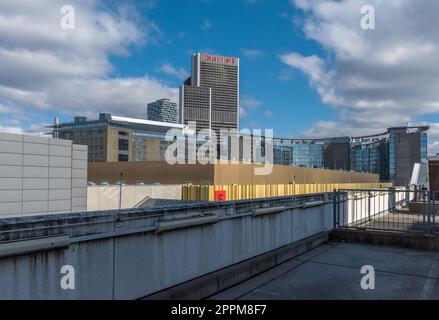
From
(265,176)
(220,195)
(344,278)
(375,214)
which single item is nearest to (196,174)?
(220,195)

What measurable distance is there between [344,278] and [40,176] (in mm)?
26535

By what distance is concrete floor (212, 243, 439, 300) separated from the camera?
5.81m

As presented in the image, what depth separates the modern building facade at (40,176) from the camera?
25.7 meters

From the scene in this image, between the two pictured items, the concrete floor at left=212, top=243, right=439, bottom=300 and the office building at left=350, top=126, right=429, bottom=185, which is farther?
the office building at left=350, top=126, right=429, bottom=185

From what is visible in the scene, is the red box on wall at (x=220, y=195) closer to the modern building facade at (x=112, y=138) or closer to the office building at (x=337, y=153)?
the modern building facade at (x=112, y=138)

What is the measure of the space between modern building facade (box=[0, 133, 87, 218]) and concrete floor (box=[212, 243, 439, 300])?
915 inches

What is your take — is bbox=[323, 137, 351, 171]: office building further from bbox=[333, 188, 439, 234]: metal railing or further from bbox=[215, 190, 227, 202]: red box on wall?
bbox=[333, 188, 439, 234]: metal railing

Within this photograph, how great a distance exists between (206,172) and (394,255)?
76.9 ft

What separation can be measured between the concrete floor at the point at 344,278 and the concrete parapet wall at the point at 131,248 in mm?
658

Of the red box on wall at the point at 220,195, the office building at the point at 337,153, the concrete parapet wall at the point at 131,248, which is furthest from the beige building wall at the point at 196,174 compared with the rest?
the office building at the point at 337,153

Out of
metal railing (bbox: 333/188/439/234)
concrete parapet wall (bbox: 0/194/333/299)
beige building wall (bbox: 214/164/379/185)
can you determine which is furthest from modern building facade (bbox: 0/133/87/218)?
concrete parapet wall (bbox: 0/194/333/299)
